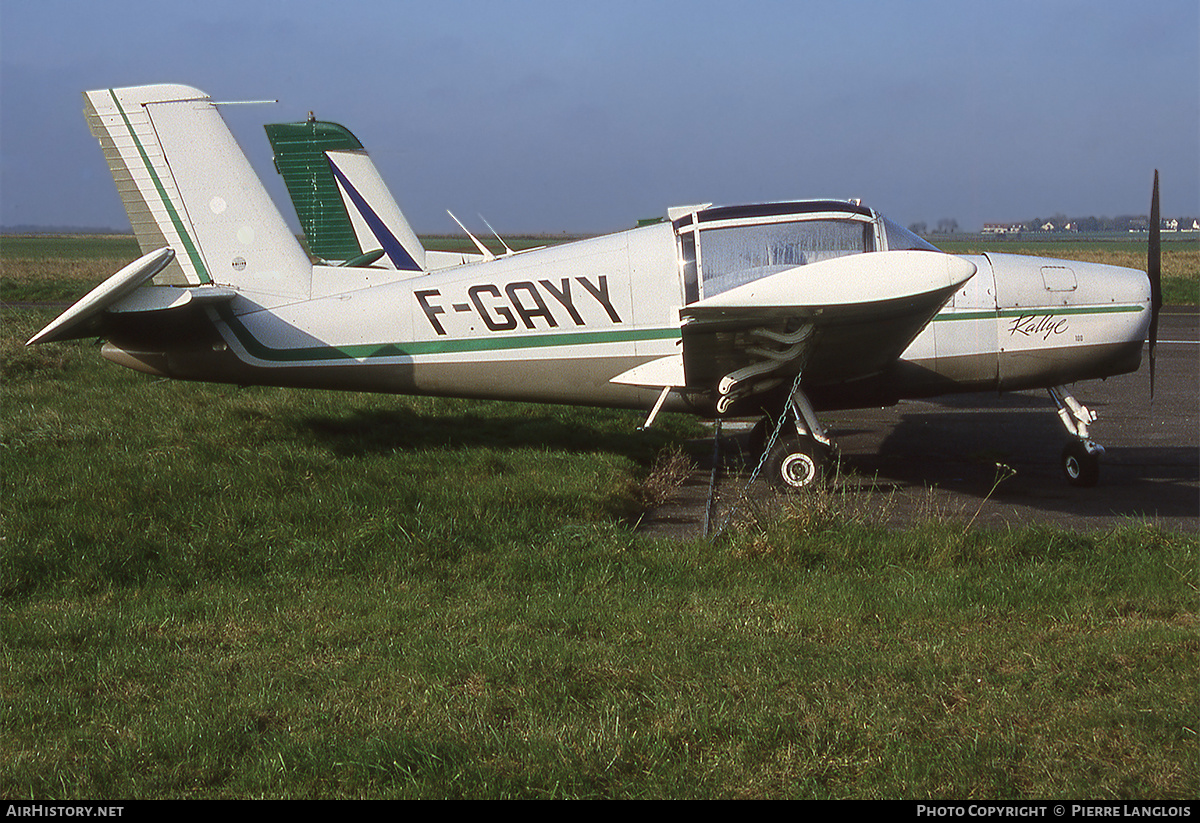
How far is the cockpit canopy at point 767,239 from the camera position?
7.59 m

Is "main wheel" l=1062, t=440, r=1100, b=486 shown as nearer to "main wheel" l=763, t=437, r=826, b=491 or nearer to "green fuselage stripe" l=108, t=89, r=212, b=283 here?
"main wheel" l=763, t=437, r=826, b=491

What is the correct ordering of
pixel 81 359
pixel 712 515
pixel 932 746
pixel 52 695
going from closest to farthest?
pixel 932 746 < pixel 52 695 < pixel 712 515 < pixel 81 359

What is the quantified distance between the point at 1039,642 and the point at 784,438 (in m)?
3.77

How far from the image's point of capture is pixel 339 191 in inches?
575

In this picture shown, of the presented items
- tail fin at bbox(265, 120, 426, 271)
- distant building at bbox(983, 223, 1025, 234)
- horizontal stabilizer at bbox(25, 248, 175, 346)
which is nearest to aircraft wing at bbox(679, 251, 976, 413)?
horizontal stabilizer at bbox(25, 248, 175, 346)

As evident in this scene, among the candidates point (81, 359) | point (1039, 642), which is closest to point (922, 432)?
point (1039, 642)

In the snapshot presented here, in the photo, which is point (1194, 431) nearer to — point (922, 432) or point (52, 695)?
point (922, 432)

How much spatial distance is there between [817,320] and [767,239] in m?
0.81

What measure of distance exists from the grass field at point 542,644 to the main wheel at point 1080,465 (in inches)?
81.9

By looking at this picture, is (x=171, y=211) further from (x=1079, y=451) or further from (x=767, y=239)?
(x=1079, y=451)

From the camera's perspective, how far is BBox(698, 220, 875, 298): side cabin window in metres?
7.58

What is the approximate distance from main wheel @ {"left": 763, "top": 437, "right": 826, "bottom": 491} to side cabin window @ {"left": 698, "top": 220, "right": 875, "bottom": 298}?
141cm

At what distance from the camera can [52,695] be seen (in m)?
4.09

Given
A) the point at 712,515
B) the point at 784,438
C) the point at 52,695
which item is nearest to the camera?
the point at 52,695
